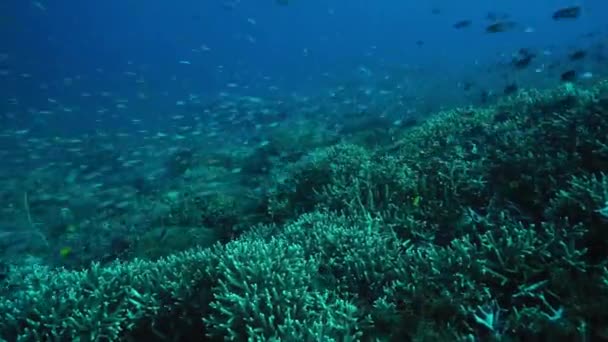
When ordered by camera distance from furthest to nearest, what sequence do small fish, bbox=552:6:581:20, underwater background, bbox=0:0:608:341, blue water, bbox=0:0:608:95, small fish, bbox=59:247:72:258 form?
blue water, bbox=0:0:608:95 → small fish, bbox=552:6:581:20 → small fish, bbox=59:247:72:258 → underwater background, bbox=0:0:608:341

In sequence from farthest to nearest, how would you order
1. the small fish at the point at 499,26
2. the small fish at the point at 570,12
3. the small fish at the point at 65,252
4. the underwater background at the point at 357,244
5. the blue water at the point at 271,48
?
the blue water at the point at 271,48
the small fish at the point at 499,26
the small fish at the point at 570,12
the small fish at the point at 65,252
the underwater background at the point at 357,244

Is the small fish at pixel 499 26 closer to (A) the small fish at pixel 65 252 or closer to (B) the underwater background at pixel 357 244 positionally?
(B) the underwater background at pixel 357 244

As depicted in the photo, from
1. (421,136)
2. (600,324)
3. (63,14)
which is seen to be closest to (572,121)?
(421,136)

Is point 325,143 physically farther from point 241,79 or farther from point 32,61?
point 32,61

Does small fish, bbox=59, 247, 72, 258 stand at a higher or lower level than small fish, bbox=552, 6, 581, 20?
lower

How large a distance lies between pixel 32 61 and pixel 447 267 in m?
113

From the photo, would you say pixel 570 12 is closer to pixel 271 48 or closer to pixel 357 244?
pixel 357 244

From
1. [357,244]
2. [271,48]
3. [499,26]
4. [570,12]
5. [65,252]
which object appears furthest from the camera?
[271,48]

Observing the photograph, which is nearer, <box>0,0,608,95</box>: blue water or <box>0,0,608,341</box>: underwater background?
<box>0,0,608,341</box>: underwater background

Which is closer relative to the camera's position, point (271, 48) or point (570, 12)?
point (570, 12)

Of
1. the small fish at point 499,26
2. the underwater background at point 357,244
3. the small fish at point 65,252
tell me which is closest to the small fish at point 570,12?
the underwater background at point 357,244

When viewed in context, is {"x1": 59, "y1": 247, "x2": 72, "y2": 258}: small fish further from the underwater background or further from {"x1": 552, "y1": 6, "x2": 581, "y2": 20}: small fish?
{"x1": 552, "y1": 6, "x2": 581, "y2": 20}: small fish

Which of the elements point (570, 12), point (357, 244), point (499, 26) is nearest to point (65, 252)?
point (357, 244)

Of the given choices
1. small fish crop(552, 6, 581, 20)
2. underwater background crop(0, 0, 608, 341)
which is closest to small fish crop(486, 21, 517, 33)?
underwater background crop(0, 0, 608, 341)
